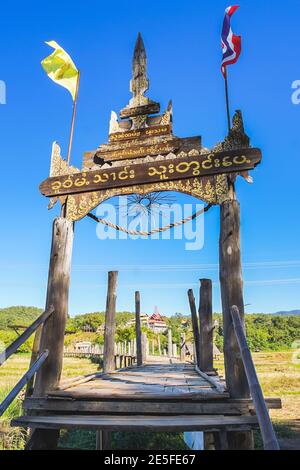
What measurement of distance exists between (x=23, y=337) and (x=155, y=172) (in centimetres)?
322

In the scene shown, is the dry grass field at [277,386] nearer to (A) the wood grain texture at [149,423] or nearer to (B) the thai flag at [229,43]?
(A) the wood grain texture at [149,423]

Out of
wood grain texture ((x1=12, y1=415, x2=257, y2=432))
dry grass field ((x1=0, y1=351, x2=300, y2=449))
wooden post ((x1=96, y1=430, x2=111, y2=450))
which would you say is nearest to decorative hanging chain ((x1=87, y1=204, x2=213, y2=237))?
wood grain texture ((x1=12, y1=415, x2=257, y2=432))

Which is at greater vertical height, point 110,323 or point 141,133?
point 141,133

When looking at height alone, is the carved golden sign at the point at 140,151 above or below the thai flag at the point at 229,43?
below

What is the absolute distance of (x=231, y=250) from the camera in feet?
15.6

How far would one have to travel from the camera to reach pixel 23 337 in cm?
434

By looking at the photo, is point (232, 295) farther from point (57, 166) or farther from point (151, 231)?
point (57, 166)

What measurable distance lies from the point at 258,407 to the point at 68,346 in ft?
132

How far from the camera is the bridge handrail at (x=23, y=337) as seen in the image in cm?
405

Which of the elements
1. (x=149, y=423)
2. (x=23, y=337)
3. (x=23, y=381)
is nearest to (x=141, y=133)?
(x=23, y=337)

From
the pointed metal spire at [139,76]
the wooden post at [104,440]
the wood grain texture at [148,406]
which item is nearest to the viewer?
the wood grain texture at [148,406]

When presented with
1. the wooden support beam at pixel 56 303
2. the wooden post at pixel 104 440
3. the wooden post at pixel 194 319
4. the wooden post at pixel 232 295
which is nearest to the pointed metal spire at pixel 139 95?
the wooden support beam at pixel 56 303

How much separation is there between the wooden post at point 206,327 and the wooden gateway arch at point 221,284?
299cm
